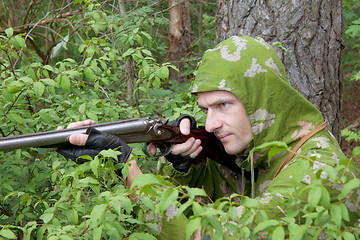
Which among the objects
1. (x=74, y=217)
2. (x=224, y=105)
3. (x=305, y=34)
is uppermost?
(x=305, y=34)

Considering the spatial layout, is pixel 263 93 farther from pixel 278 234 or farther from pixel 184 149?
pixel 278 234

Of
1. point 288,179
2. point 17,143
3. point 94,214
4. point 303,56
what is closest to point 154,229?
Answer: point 94,214

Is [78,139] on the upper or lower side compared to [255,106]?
lower

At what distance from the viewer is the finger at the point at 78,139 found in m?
2.81

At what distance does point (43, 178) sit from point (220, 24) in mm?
2234

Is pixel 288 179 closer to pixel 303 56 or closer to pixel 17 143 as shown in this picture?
pixel 17 143

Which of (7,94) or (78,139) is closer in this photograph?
(78,139)

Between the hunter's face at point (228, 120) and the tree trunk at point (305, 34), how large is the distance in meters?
1.45

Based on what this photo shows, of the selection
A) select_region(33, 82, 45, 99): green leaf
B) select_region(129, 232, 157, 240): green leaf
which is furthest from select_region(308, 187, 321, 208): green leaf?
select_region(33, 82, 45, 99): green leaf

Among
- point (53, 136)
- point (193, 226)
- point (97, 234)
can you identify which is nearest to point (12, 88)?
point (53, 136)

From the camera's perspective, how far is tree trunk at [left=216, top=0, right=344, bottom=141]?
4145 millimetres

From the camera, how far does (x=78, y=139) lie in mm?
2820

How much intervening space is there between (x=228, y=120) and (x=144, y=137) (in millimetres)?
613

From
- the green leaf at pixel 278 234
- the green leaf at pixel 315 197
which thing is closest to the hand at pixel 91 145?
the green leaf at pixel 278 234
